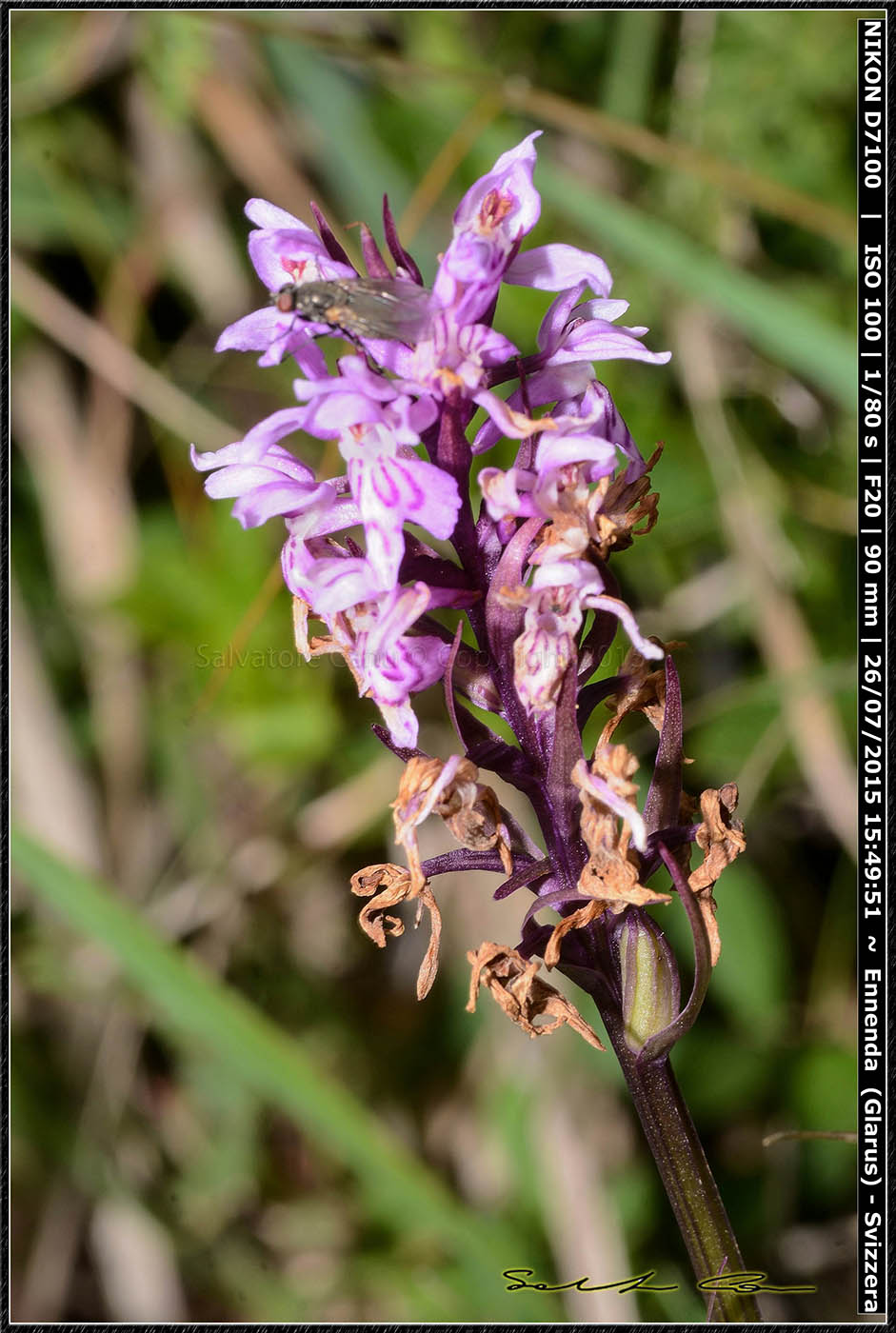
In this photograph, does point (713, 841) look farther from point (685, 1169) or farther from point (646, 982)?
point (685, 1169)

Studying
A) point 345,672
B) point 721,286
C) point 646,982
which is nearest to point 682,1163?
point 646,982

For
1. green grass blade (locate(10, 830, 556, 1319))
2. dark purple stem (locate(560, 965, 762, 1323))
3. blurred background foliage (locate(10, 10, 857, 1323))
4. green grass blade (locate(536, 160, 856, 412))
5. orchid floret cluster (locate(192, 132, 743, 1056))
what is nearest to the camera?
orchid floret cluster (locate(192, 132, 743, 1056))

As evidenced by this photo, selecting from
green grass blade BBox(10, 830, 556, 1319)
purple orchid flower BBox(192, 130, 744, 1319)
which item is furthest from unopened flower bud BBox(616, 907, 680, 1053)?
green grass blade BBox(10, 830, 556, 1319)

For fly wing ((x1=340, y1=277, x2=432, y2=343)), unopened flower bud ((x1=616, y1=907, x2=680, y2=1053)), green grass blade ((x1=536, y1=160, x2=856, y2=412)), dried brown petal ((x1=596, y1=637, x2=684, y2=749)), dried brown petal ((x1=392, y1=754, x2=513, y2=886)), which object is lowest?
unopened flower bud ((x1=616, y1=907, x2=680, y2=1053))

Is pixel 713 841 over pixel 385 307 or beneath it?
beneath

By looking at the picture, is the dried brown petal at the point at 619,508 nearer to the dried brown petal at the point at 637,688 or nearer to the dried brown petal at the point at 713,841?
the dried brown petal at the point at 637,688

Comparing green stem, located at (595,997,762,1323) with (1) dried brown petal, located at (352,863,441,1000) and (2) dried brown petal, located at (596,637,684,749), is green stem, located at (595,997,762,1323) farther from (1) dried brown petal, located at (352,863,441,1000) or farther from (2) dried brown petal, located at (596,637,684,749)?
(2) dried brown petal, located at (596,637,684,749)

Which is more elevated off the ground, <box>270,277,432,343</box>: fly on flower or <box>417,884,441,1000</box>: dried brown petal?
<box>270,277,432,343</box>: fly on flower
